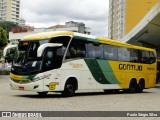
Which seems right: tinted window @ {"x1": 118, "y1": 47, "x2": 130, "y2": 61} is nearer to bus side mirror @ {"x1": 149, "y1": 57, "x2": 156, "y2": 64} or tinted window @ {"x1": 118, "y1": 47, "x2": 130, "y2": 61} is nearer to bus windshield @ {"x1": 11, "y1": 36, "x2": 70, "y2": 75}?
bus side mirror @ {"x1": 149, "y1": 57, "x2": 156, "y2": 64}

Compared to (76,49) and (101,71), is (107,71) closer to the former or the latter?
(101,71)

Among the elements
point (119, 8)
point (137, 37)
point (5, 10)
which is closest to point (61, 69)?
point (137, 37)

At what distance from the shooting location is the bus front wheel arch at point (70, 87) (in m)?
17.6

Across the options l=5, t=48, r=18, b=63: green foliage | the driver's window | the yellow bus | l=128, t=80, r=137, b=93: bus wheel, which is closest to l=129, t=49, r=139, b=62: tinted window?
the yellow bus

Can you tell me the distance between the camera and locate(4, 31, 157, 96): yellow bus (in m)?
16.6

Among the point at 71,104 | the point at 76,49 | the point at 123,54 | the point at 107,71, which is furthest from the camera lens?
the point at 123,54

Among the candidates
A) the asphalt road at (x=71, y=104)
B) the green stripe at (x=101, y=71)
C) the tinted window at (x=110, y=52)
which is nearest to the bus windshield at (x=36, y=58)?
the asphalt road at (x=71, y=104)

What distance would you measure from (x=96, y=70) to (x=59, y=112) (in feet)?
28.7

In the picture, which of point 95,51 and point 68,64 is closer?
point 68,64

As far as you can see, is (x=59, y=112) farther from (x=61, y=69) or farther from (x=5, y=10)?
(x=5, y=10)

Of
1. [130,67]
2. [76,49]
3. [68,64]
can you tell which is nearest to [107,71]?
[130,67]

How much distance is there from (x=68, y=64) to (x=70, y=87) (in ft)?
3.37

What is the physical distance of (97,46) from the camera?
1986cm

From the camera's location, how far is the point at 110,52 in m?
21.0
